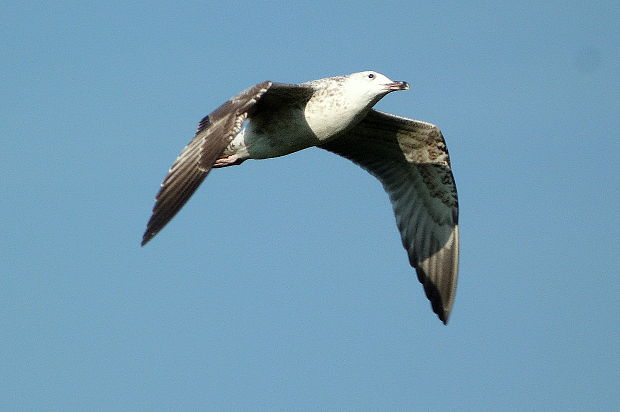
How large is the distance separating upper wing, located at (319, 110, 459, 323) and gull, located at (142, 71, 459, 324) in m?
0.01

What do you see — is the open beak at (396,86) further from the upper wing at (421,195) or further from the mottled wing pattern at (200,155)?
the upper wing at (421,195)

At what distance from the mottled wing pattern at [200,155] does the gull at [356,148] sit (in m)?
0.01

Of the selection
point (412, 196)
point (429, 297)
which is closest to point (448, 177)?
point (412, 196)

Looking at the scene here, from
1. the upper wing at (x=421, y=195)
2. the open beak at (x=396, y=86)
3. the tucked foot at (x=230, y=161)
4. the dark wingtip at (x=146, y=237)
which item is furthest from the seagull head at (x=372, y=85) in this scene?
the dark wingtip at (x=146, y=237)

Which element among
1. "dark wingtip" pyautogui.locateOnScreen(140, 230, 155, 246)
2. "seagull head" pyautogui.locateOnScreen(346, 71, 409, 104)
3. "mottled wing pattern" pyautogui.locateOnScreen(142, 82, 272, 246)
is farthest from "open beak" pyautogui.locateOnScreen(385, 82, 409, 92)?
"dark wingtip" pyautogui.locateOnScreen(140, 230, 155, 246)

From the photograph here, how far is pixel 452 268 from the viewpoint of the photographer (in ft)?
52.3

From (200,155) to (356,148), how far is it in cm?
373

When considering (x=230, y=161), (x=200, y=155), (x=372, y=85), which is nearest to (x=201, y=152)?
(x=200, y=155)

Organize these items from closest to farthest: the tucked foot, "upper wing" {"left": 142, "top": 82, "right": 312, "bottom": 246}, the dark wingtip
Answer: the dark wingtip, "upper wing" {"left": 142, "top": 82, "right": 312, "bottom": 246}, the tucked foot

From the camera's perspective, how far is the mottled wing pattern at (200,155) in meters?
12.0

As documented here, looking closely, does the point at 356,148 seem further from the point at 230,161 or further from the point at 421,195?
the point at 230,161

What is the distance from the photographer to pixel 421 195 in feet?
52.0

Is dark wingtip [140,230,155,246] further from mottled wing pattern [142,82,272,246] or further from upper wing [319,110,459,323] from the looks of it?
upper wing [319,110,459,323]

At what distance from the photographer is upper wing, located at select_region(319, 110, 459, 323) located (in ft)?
51.2
